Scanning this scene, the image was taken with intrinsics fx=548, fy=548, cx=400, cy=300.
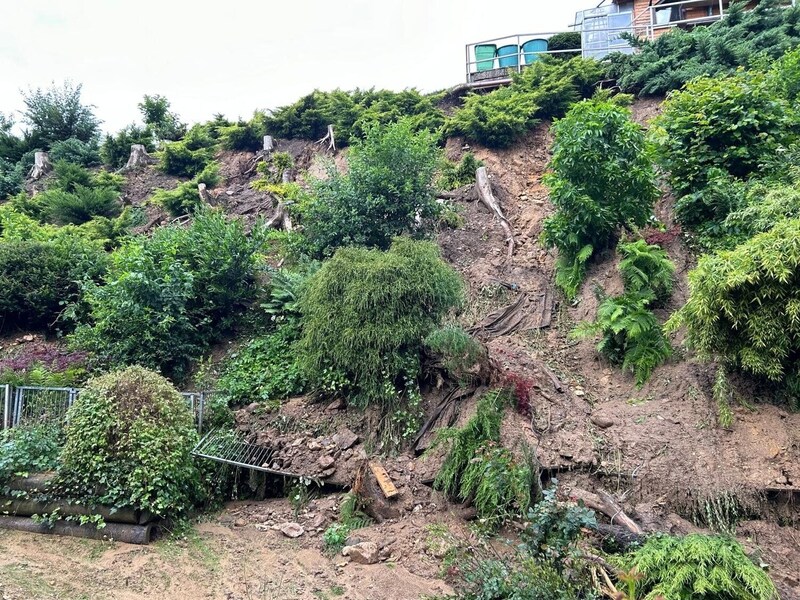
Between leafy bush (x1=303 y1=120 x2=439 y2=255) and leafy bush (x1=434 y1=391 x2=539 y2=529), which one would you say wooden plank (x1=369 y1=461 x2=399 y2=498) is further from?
leafy bush (x1=303 y1=120 x2=439 y2=255)

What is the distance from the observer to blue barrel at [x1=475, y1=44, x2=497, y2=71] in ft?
56.1

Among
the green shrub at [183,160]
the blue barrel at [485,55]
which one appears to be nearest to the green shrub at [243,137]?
the green shrub at [183,160]

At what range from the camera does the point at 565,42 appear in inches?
672

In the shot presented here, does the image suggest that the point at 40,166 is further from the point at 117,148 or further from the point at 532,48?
the point at 532,48

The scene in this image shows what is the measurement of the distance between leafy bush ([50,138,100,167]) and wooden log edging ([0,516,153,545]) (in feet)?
52.1

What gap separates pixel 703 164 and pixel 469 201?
505 centimetres

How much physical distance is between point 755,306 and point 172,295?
7950mm

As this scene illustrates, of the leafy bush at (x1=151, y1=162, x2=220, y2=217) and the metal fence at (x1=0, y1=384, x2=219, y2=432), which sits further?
the leafy bush at (x1=151, y1=162, x2=220, y2=217)

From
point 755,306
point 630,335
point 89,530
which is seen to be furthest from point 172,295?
point 755,306

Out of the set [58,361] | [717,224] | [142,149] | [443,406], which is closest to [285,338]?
[443,406]

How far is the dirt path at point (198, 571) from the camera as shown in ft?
16.0

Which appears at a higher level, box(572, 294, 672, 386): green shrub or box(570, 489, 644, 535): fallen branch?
box(572, 294, 672, 386): green shrub

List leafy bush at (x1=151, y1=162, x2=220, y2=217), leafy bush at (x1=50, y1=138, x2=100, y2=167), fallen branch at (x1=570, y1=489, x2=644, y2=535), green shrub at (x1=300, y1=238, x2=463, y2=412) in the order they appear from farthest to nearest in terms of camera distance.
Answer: leafy bush at (x1=50, y1=138, x2=100, y2=167) < leafy bush at (x1=151, y1=162, x2=220, y2=217) < green shrub at (x1=300, y1=238, x2=463, y2=412) < fallen branch at (x1=570, y1=489, x2=644, y2=535)

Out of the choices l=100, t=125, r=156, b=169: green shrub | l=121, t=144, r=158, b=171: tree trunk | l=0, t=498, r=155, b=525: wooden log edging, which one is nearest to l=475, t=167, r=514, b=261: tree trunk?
l=0, t=498, r=155, b=525: wooden log edging
